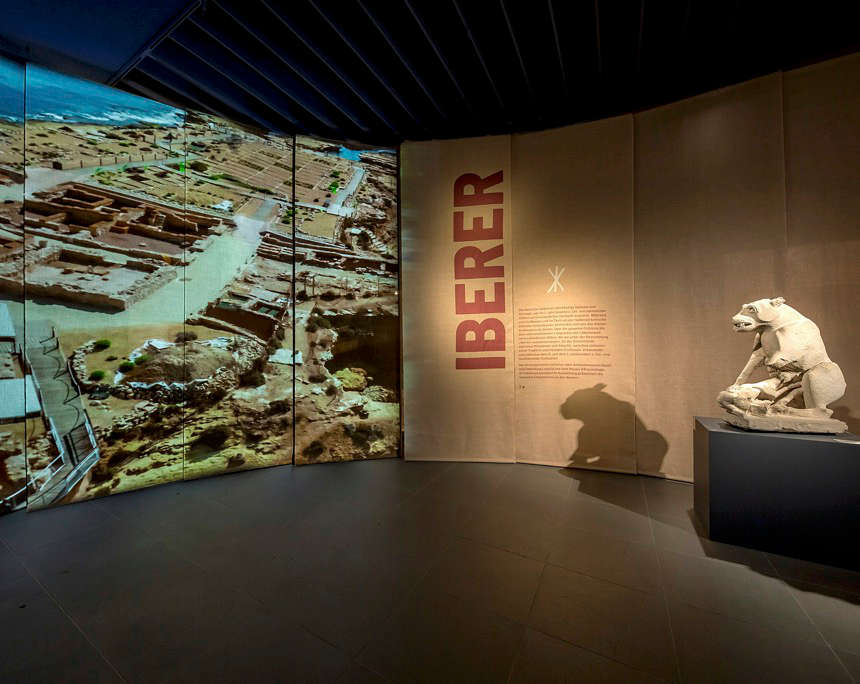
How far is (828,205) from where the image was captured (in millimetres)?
2771

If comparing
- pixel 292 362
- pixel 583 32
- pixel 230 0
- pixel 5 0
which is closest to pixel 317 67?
pixel 230 0

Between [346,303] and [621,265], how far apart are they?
9.28ft

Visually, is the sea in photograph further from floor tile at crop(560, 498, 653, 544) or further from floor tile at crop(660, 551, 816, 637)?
floor tile at crop(660, 551, 816, 637)

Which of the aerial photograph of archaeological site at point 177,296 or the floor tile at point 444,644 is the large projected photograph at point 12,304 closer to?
the aerial photograph of archaeological site at point 177,296

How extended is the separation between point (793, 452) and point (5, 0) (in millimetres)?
5847

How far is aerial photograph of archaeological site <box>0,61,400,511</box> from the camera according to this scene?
2.85 meters

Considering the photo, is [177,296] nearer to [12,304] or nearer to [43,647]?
[12,304]

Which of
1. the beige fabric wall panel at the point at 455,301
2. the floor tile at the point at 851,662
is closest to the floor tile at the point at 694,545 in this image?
the floor tile at the point at 851,662

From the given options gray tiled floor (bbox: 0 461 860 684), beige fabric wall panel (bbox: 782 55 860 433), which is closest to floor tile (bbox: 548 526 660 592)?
gray tiled floor (bbox: 0 461 860 684)

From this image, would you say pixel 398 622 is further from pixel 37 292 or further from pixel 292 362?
pixel 37 292

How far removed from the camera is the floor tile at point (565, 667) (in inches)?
51.2

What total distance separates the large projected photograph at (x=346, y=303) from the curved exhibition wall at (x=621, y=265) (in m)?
0.23

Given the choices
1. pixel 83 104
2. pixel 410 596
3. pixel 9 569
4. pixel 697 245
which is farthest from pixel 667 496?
pixel 83 104

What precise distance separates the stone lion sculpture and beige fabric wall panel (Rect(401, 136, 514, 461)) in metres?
1.93
